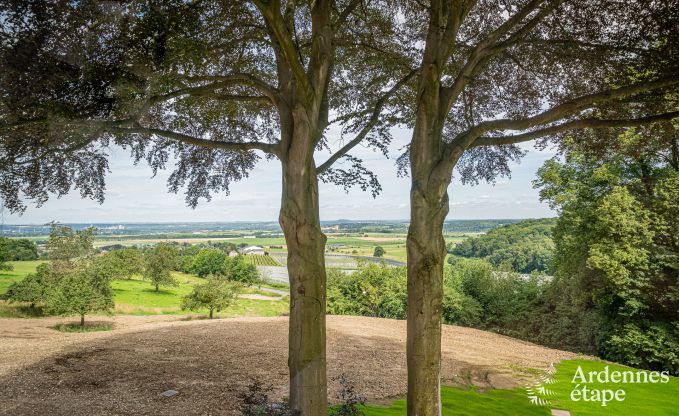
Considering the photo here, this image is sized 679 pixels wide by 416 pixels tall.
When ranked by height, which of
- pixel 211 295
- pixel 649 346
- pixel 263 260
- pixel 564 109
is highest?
pixel 564 109

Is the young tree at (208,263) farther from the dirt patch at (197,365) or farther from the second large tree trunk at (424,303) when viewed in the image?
the second large tree trunk at (424,303)

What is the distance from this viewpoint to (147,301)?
25.8 m

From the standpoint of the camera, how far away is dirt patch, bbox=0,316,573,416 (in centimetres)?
577

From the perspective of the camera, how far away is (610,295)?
13.4 metres

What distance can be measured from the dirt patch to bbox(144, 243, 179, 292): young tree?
13.9m

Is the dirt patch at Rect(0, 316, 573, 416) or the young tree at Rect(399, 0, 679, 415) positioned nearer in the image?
the young tree at Rect(399, 0, 679, 415)

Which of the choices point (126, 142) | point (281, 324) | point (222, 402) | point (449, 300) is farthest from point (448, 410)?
point (449, 300)

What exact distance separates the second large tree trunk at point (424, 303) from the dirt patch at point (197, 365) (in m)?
2.77

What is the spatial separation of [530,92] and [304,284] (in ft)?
15.9

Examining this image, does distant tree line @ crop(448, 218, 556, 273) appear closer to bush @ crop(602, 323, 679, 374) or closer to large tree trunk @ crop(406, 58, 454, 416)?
bush @ crop(602, 323, 679, 374)

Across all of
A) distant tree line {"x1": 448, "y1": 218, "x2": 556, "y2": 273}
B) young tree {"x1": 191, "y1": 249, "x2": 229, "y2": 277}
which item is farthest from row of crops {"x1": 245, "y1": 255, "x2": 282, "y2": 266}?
distant tree line {"x1": 448, "y1": 218, "x2": 556, "y2": 273}

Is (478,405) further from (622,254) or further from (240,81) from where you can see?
(622,254)

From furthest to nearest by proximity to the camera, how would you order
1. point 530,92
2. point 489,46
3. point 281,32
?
point 530,92 < point 489,46 < point 281,32

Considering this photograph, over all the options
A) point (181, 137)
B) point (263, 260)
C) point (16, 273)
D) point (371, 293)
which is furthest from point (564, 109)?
point (263, 260)
